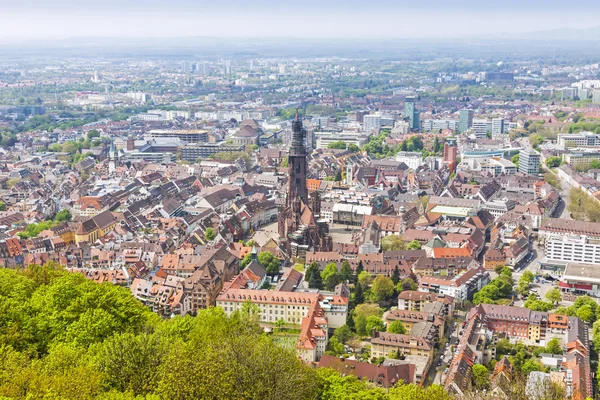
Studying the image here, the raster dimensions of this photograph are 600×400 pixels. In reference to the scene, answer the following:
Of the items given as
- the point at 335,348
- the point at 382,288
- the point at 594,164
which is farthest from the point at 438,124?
the point at 335,348

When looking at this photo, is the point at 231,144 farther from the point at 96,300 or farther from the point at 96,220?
the point at 96,300

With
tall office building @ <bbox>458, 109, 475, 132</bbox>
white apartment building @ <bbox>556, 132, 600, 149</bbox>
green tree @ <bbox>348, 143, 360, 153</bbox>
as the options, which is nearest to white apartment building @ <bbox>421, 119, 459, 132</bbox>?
tall office building @ <bbox>458, 109, 475, 132</bbox>

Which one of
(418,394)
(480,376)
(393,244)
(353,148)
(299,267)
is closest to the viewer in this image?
(418,394)

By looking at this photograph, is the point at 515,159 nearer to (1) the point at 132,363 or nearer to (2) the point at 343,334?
(2) the point at 343,334

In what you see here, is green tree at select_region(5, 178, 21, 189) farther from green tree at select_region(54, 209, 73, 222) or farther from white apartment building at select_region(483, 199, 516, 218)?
white apartment building at select_region(483, 199, 516, 218)

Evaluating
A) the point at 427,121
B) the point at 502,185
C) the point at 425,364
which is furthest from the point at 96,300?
the point at 427,121
